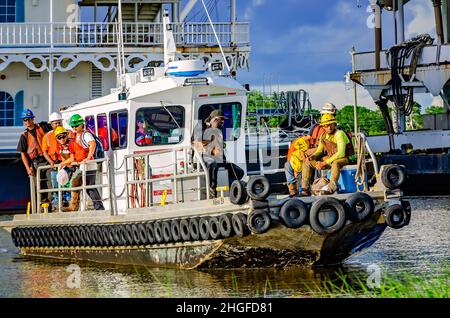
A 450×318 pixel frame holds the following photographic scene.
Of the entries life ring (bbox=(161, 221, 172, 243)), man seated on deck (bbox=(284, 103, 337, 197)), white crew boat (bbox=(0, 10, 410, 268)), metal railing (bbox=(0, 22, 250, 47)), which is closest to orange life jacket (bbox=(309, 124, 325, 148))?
man seated on deck (bbox=(284, 103, 337, 197))

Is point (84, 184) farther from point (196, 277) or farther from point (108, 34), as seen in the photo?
point (108, 34)

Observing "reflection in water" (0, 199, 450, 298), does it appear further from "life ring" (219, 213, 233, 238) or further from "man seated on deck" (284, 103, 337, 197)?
"man seated on deck" (284, 103, 337, 197)

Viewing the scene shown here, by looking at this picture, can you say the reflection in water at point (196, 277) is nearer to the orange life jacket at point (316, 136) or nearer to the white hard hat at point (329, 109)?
the orange life jacket at point (316, 136)

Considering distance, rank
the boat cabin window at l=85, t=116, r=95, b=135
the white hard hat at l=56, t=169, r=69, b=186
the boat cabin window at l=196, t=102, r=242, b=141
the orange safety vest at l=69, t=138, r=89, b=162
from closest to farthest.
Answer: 1. the boat cabin window at l=196, t=102, r=242, b=141
2. the orange safety vest at l=69, t=138, r=89, b=162
3. the white hard hat at l=56, t=169, r=69, b=186
4. the boat cabin window at l=85, t=116, r=95, b=135

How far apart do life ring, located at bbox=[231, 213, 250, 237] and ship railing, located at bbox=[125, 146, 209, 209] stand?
22.8 inches

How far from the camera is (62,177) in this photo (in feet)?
61.0

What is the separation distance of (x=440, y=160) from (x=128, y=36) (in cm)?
1155

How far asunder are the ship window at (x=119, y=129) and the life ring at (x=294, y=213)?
404 cm

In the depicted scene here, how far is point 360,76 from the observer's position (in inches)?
1700

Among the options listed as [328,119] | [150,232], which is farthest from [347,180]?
[150,232]

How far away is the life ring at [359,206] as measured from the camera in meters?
14.9

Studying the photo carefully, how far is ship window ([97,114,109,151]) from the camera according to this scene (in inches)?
725
